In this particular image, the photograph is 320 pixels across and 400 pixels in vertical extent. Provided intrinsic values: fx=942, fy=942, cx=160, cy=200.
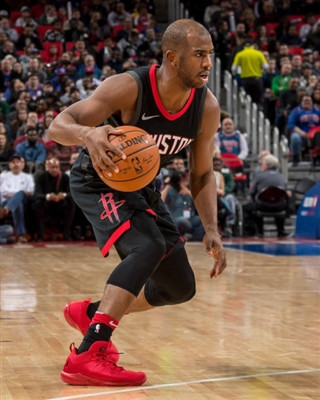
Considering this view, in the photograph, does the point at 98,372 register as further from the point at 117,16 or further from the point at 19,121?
the point at 117,16

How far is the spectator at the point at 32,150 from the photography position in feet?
49.0

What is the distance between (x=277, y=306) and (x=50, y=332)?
2018 millimetres

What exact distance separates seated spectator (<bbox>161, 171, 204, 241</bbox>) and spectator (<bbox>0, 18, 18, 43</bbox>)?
7355 mm

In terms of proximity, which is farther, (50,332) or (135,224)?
(50,332)

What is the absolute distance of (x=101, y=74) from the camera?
1864 cm

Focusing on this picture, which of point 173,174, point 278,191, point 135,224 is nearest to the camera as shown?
point 135,224

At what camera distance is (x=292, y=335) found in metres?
5.79

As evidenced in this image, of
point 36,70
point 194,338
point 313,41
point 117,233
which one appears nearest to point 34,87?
point 36,70

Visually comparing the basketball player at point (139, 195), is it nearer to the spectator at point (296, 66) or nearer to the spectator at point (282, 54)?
the spectator at point (296, 66)

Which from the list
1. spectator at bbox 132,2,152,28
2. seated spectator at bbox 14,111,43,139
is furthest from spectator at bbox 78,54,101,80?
spectator at bbox 132,2,152,28

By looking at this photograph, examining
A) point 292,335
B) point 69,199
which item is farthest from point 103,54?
point 292,335

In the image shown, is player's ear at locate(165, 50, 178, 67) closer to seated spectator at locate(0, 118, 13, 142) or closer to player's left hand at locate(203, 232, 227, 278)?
player's left hand at locate(203, 232, 227, 278)

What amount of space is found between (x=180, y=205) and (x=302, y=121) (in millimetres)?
4228

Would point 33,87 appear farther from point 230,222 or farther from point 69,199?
point 230,222
